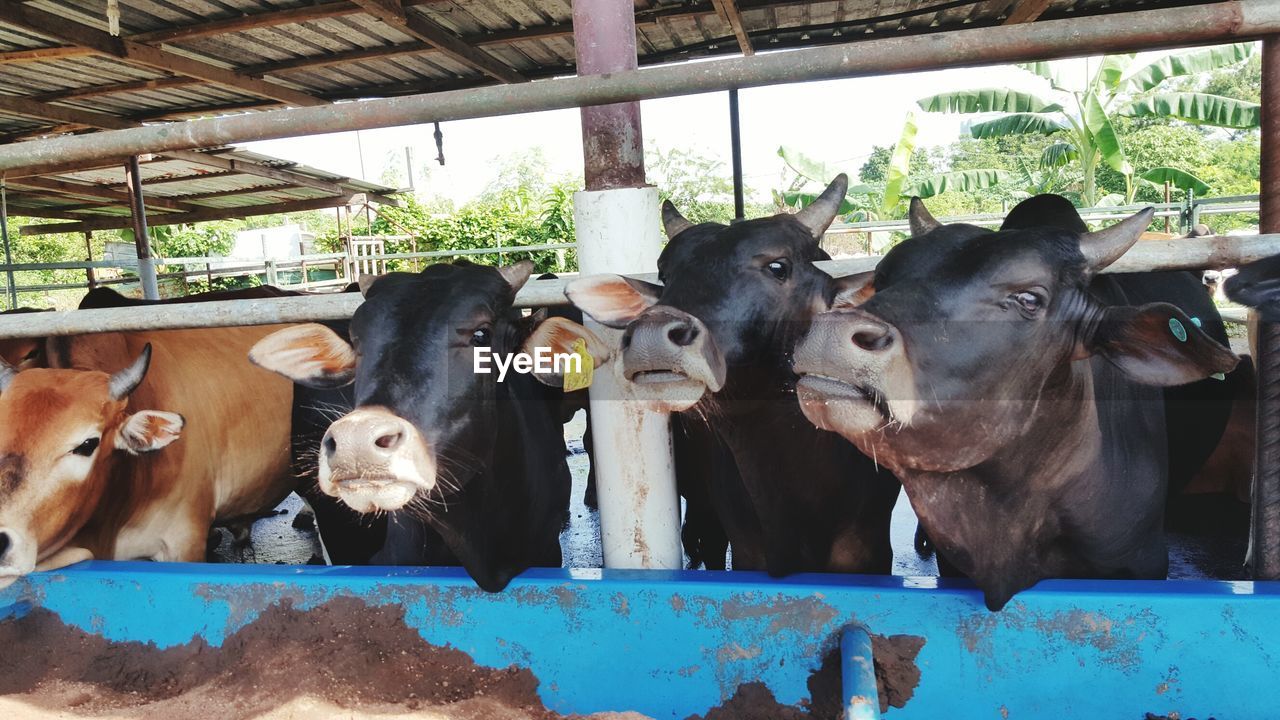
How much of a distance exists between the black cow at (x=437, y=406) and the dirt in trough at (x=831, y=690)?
26.9 inches

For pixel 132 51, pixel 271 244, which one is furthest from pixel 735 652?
pixel 271 244

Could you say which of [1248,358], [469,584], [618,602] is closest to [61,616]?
[469,584]

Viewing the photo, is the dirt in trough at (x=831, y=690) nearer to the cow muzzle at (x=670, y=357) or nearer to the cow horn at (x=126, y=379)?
the cow muzzle at (x=670, y=357)

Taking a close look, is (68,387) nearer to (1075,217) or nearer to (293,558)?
(293,558)

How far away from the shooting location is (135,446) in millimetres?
3008

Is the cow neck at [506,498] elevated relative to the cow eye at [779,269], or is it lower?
lower

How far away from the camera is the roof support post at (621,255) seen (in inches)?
94.0

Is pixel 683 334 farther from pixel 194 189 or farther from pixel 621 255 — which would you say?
pixel 194 189

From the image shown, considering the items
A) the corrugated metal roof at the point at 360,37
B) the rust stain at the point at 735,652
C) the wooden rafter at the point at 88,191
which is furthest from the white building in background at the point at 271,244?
the rust stain at the point at 735,652

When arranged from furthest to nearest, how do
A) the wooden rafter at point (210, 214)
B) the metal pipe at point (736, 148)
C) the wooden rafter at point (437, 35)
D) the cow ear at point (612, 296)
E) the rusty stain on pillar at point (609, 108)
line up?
1. the wooden rafter at point (210, 214)
2. the wooden rafter at point (437, 35)
3. the metal pipe at point (736, 148)
4. the rusty stain on pillar at point (609, 108)
5. the cow ear at point (612, 296)

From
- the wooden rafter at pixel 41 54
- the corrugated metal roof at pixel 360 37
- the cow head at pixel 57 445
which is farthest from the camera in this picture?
the wooden rafter at pixel 41 54

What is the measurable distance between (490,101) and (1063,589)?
1781 mm

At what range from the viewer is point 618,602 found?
85.3 inches

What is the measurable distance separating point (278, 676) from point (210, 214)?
1294cm
